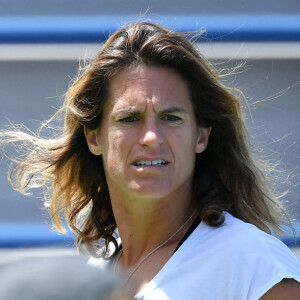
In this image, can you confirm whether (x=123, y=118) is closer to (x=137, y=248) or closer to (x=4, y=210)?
(x=137, y=248)

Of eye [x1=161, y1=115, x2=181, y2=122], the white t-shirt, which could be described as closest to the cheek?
eye [x1=161, y1=115, x2=181, y2=122]

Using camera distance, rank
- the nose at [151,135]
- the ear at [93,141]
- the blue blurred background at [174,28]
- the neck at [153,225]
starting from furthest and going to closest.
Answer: the blue blurred background at [174,28] < the ear at [93,141] < the neck at [153,225] < the nose at [151,135]

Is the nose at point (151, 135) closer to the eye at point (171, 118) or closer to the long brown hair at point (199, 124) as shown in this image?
the eye at point (171, 118)

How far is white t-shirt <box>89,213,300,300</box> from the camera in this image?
54.1 inches

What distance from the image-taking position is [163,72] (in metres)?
1.65

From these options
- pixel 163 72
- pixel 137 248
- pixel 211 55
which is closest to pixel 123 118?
pixel 163 72

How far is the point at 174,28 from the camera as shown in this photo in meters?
2.32

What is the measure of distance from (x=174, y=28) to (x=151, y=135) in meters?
0.84

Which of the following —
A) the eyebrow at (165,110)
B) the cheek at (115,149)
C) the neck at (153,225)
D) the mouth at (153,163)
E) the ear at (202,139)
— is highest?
the eyebrow at (165,110)

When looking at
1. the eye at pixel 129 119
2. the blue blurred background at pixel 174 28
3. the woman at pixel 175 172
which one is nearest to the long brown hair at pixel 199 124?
the woman at pixel 175 172

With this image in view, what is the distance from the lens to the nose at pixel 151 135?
1562mm

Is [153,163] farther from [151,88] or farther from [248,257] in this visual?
[248,257]

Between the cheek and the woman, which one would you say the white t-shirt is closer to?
the woman

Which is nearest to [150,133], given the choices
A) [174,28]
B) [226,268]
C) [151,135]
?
[151,135]
